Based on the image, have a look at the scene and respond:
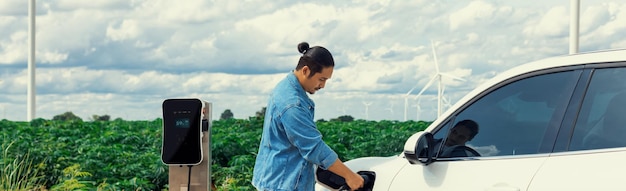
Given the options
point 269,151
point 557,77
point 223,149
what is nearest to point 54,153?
point 223,149

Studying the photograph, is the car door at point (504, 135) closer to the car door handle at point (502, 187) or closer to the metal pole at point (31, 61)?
the car door handle at point (502, 187)

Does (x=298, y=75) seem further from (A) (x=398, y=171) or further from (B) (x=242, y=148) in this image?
(B) (x=242, y=148)

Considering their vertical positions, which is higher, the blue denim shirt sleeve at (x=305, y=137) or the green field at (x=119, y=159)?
the green field at (x=119, y=159)

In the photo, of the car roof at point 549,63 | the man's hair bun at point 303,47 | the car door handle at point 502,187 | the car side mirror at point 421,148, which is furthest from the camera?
the man's hair bun at point 303,47

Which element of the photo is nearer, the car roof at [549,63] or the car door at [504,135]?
the car roof at [549,63]

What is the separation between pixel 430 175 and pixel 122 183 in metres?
5.62

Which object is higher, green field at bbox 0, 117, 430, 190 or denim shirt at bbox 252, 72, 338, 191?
green field at bbox 0, 117, 430, 190

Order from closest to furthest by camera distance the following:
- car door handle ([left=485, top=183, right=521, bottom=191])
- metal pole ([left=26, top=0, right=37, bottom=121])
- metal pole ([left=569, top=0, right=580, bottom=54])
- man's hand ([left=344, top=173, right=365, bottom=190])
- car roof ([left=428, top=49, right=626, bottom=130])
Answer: car roof ([left=428, top=49, right=626, bottom=130]), car door handle ([left=485, top=183, right=521, bottom=191]), man's hand ([left=344, top=173, right=365, bottom=190]), metal pole ([left=569, top=0, right=580, bottom=54]), metal pole ([left=26, top=0, right=37, bottom=121])

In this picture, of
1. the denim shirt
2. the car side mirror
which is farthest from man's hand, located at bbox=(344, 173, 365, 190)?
the car side mirror

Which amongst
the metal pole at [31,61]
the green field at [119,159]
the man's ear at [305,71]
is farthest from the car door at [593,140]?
the metal pole at [31,61]

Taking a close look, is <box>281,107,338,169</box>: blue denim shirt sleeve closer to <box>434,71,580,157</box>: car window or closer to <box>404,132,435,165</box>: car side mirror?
<box>404,132,435,165</box>: car side mirror

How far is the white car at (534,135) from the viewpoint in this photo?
12.1 feet

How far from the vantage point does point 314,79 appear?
14.4 feet

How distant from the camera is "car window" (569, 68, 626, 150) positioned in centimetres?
370
